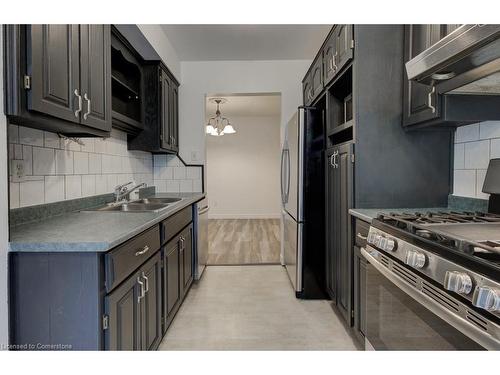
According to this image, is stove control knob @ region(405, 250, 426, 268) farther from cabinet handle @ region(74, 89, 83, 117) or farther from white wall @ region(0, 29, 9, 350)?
cabinet handle @ region(74, 89, 83, 117)

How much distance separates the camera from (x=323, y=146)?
2773 mm

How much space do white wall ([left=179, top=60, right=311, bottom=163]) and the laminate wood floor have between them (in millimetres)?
1340

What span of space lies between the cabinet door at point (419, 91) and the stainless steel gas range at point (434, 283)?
57 centimetres

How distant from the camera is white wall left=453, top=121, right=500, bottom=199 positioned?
1.77 metres

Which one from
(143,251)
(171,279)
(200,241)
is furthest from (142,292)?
(200,241)

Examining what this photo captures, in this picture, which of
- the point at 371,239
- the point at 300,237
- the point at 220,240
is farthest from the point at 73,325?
the point at 220,240

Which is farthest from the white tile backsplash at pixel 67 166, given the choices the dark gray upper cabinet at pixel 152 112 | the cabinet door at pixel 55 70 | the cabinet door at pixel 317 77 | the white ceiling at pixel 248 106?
the white ceiling at pixel 248 106

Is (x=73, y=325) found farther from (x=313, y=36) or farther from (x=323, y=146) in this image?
(x=313, y=36)

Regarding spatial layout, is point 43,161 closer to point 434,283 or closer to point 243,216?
point 434,283

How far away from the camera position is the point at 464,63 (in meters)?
1.29

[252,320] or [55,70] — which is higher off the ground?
[55,70]

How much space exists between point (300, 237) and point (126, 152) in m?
1.75

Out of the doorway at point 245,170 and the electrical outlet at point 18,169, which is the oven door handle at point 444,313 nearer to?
the electrical outlet at point 18,169

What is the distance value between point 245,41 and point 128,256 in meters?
2.63
